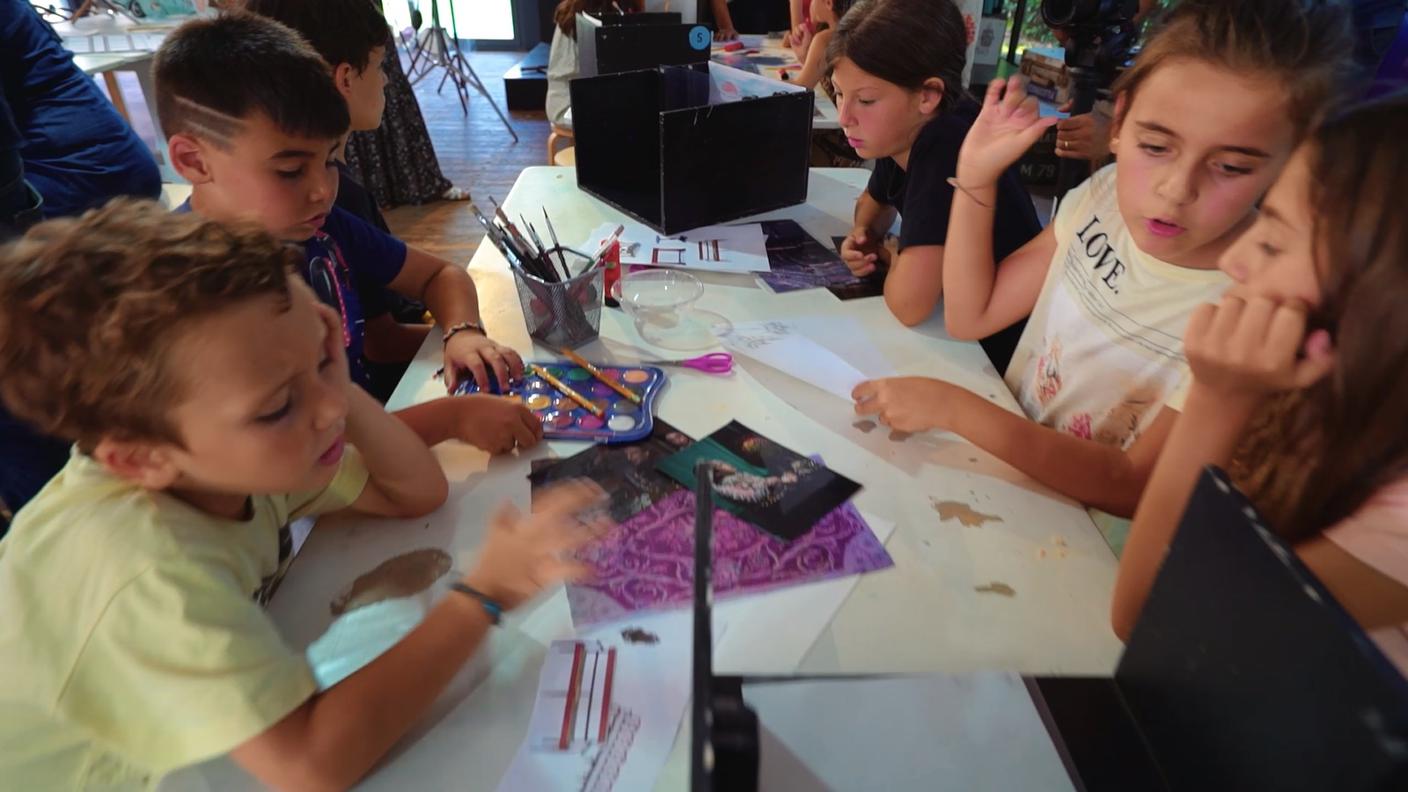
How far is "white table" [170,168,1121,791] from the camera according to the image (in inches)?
23.1

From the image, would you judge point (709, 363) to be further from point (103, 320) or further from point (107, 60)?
point (107, 60)

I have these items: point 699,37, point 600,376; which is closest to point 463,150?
point 699,37

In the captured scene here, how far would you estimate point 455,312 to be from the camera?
112 centimetres

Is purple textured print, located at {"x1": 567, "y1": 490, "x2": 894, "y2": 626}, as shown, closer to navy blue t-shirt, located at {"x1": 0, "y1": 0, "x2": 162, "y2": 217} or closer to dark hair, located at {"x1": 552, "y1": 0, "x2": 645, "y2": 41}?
navy blue t-shirt, located at {"x1": 0, "y1": 0, "x2": 162, "y2": 217}

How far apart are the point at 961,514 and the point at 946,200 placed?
594mm

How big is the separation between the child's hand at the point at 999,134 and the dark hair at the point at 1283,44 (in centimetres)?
20

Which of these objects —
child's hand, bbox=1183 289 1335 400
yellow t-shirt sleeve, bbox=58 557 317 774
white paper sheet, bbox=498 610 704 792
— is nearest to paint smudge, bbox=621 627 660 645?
white paper sheet, bbox=498 610 704 792

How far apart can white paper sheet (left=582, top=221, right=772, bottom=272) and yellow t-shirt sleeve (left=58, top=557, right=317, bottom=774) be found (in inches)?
36.1

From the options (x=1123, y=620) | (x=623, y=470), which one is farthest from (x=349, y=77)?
(x=1123, y=620)

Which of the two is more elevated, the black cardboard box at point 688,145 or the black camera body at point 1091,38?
the black camera body at point 1091,38

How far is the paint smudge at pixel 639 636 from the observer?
646 millimetres

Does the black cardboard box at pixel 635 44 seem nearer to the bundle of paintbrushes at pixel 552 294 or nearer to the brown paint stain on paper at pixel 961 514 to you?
the bundle of paintbrushes at pixel 552 294

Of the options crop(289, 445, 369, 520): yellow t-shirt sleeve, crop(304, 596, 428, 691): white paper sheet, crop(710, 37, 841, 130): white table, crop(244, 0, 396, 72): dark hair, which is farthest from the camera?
crop(710, 37, 841, 130): white table

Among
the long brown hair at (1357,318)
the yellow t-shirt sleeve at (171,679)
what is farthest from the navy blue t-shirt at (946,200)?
the yellow t-shirt sleeve at (171,679)
